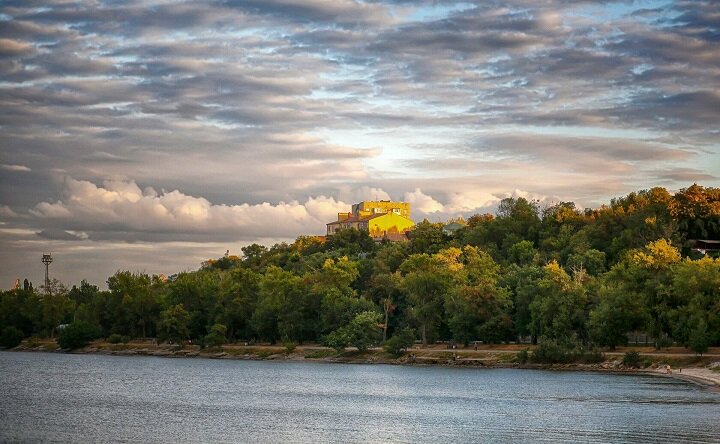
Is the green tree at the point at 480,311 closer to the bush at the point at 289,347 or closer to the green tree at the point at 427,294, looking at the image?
the green tree at the point at 427,294

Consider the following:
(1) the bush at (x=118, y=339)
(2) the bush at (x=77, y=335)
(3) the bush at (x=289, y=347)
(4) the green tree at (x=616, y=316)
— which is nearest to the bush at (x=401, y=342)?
(3) the bush at (x=289, y=347)

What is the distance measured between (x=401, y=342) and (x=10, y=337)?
94.7 metres

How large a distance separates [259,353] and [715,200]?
66559 mm

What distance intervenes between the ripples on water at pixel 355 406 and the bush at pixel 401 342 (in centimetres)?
710

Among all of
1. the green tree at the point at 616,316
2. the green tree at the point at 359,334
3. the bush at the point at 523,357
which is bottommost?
the bush at the point at 523,357

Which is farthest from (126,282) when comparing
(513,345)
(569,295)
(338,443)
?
(338,443)

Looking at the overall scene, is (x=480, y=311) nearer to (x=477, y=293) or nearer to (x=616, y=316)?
(x=477, y=293)

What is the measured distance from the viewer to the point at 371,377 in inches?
4281

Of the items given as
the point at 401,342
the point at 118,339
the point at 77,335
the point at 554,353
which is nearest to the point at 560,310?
the point at 554,353

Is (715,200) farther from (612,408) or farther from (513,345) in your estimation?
(612,408)

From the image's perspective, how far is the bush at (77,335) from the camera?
173m

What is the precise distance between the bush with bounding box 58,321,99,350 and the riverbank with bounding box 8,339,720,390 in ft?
4.07

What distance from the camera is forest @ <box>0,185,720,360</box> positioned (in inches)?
4284

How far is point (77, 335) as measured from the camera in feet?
568
